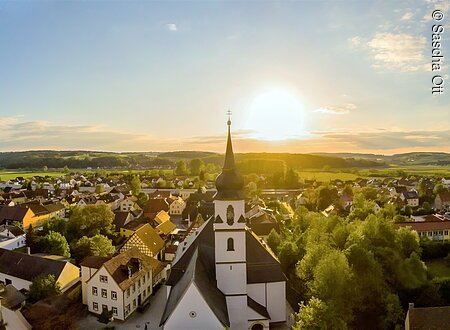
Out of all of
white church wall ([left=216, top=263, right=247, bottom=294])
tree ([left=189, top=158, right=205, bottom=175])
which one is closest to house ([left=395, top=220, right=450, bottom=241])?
white church wall ([left=216, top=263, right=247, bottom=294])

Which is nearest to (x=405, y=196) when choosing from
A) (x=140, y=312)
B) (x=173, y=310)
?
(x=140, y=312)

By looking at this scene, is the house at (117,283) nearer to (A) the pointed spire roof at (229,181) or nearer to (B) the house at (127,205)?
(A) the pointed spire roof at (229,181)

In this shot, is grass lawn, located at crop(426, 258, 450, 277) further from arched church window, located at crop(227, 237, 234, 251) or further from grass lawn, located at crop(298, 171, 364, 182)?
grass lawn, located at crop(298, 171, 364, 182)

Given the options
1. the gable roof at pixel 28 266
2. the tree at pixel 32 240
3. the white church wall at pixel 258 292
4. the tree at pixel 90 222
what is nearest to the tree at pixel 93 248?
the gable roof at pixel 28 266

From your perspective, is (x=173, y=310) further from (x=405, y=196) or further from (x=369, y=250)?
(x=405, y=196)

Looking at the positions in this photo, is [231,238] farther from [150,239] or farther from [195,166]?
[195,166]

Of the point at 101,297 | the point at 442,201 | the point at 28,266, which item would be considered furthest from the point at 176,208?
the point at 442,201
